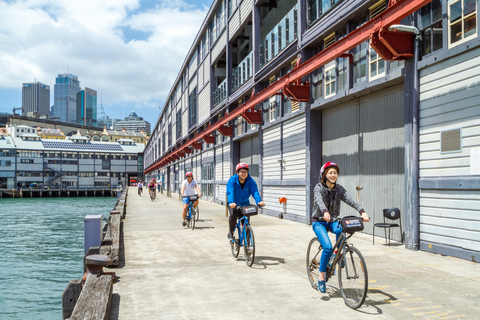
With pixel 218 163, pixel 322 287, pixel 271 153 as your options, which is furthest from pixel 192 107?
pixel 322 287

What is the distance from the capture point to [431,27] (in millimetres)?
9531

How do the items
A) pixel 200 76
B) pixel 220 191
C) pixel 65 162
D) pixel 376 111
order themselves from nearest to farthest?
pixel 376 111
pixel 220 191
pixel 200 76
pixel 65 162

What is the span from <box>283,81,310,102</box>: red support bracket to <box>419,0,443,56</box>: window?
622 centimetres

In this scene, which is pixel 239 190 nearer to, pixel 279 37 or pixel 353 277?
pixel 353 277

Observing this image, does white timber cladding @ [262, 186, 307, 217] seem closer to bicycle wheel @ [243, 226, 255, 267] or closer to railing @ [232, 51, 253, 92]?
railing @ [232, 51, 253, 92]

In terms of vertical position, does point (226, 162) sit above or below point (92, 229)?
above

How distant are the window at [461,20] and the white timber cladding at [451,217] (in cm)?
303

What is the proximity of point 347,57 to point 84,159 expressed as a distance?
106609 millimetres

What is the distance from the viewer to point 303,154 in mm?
16500

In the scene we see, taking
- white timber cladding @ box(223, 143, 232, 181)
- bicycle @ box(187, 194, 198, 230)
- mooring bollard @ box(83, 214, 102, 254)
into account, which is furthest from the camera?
white timber cladding @ box(223, 143, 232, 181)

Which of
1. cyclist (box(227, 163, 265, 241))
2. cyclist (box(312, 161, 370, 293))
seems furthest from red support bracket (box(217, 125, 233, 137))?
cyclist (box(312, 161, 370, 293))

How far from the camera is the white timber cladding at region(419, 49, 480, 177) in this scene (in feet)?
27.4

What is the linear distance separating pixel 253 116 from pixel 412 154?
497 inches

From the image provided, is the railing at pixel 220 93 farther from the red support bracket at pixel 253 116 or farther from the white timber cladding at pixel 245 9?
the red support bracket at pixel 253 116
